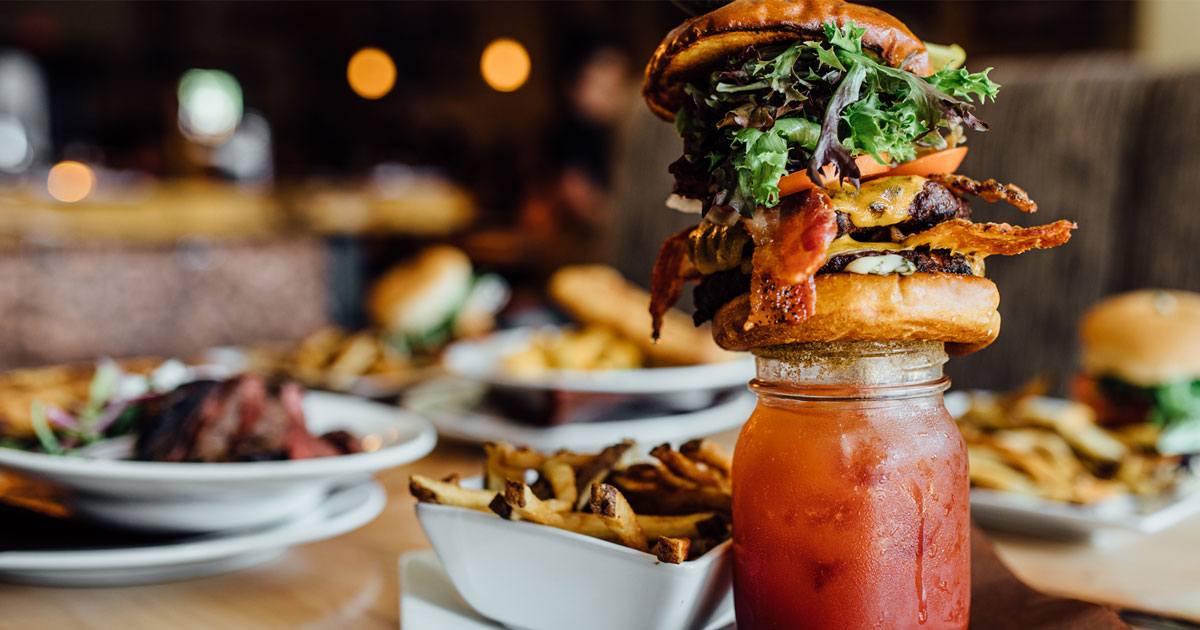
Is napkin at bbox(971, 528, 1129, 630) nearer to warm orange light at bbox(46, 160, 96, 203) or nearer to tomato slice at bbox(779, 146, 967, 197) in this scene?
tomato slice at bbox(779, 146, 967, 197)

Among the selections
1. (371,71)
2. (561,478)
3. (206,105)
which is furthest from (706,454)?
(371,71)

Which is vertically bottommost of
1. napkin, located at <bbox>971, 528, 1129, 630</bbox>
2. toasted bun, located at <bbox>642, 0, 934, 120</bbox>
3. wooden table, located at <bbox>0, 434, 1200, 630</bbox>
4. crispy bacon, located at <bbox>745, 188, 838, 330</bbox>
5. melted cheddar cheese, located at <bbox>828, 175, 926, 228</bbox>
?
wooden table, located at <bbox>0, 434, 1200, 630</bbox>

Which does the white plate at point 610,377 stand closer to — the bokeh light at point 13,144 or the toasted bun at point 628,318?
the toasted bun at point 628,318

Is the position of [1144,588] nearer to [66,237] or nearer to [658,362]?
[658,362]

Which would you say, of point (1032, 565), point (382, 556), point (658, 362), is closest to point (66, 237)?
point (658, 362)

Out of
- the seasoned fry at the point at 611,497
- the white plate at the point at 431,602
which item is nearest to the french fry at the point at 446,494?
the seasoned fry at the point at 611,497

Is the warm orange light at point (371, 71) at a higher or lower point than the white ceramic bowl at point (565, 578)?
higher

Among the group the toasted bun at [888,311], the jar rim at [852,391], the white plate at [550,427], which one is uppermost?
the toasted bun at [888,311]

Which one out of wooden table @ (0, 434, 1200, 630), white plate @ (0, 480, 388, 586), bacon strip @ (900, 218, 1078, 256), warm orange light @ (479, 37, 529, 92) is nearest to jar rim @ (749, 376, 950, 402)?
bacon strip @ (900, 218, 1078, 256)
